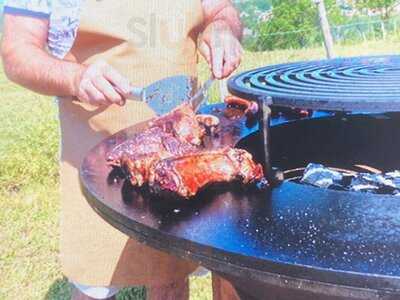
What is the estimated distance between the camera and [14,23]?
175cm

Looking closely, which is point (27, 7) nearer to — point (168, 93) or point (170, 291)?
point (168, 93)

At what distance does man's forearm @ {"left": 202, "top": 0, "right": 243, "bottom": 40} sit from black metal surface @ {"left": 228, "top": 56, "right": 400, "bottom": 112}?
19 cm

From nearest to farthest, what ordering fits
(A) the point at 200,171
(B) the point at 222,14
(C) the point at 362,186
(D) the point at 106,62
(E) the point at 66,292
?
1. (A) the point at 200,171
2. (C) the point at 362,186
3. (D) the point at 106,62
4. (B) the point at 222,14
5. (E) the point at 66,292

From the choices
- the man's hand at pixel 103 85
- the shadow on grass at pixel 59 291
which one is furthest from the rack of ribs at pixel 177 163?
the shadow on grass at pixel 59 291

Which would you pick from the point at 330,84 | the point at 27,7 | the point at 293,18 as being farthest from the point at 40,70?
the point at 293,18

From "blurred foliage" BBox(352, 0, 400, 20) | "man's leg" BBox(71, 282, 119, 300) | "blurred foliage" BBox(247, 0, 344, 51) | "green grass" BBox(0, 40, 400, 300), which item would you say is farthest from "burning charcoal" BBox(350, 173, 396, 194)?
"blurred foliage" BBox(352, 0, 400, 20)

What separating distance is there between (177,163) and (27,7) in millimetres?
893

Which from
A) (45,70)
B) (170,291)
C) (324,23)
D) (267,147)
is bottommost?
(170,291)

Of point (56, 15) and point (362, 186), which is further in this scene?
point (56, 15)

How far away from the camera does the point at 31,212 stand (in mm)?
4070

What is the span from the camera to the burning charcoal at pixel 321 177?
1.26 meters

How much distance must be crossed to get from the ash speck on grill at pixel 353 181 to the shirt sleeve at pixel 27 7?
956mm

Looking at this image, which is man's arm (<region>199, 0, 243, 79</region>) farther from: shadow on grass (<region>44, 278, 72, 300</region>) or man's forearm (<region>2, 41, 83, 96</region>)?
shadow on grass (<region>44, 278, 72, 300</region>)

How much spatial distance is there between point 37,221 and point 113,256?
2094mm
